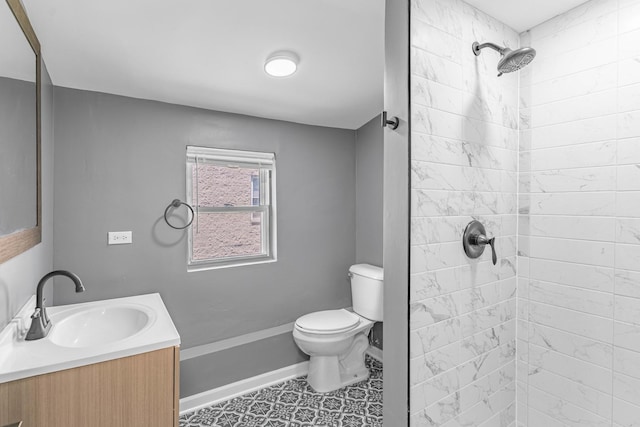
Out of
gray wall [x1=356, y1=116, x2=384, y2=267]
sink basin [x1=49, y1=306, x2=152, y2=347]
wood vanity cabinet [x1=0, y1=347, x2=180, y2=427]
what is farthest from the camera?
gray wall [x1=356, y1=116, x2=384, y2=267]

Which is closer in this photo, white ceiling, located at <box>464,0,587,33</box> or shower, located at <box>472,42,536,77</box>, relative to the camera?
shower, located at <box>472,42,536,77</box>

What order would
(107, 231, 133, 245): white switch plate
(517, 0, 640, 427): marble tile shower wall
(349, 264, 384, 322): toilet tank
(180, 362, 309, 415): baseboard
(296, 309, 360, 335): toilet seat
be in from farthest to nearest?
(349, 264, 384, 322): toilet tank < (296, 309, 360, 335): toilet seat < (180, 362, 309, 415): baseboard < (107, 231, 133, 245): white switch plate < (517, 0, 640, 427): marble tile shower wall

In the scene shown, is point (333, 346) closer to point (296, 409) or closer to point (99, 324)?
point (296, 409)

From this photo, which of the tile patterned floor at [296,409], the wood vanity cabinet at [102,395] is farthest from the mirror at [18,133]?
the tile patterned floor at [296,409]

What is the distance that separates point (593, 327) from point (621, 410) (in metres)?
0.30

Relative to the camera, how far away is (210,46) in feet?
5.28

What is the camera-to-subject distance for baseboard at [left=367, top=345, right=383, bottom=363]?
264 cm

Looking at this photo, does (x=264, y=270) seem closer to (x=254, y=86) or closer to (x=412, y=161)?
(x=254, y=86)

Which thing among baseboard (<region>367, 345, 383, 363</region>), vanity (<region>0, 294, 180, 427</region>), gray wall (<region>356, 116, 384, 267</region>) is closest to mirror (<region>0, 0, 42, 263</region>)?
vanity (<region>0, 294, 180, 427</region>)

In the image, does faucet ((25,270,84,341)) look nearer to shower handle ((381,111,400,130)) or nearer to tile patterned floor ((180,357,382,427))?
tile patterned floor ((180,357,382,427))

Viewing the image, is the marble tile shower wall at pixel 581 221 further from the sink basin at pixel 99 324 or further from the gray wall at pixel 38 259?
the gray wall at pixel 38 259

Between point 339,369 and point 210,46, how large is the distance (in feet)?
7.39

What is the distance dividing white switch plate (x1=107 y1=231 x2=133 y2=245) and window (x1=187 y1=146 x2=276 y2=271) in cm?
38

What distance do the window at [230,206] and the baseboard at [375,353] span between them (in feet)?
3.84
